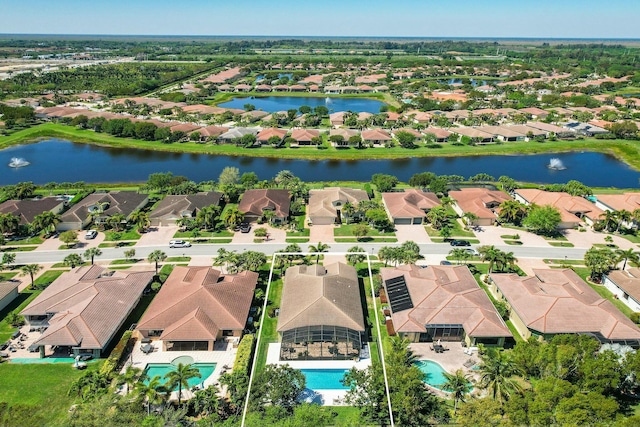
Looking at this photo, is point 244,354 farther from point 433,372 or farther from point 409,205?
point 409,205

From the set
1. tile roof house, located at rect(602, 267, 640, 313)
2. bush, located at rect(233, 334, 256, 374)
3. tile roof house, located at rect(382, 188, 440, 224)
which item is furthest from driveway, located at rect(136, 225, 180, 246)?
tile roof house, located at rect(602, 267, 640, 313)

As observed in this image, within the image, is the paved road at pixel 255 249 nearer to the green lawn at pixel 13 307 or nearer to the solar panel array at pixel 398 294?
the green lawn at pixel 13 307

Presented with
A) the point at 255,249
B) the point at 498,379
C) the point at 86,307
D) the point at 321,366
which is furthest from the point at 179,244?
the point at 498,379

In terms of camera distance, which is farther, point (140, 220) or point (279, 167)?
point (279, 167)

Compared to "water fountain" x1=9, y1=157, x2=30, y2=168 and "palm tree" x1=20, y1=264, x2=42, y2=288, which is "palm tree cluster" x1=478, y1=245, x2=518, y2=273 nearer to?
"palm tree" x1=20, y1=264, x2=42, y2=288

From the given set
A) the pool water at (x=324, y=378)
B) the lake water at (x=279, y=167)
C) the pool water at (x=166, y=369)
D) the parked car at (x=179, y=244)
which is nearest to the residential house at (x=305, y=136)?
the lake water at (x=279, y=167)

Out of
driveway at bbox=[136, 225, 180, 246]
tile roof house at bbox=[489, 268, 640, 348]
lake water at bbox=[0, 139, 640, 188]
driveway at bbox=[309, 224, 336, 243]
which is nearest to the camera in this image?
tile roof house at bbox=[489, 268, 640, 348]
